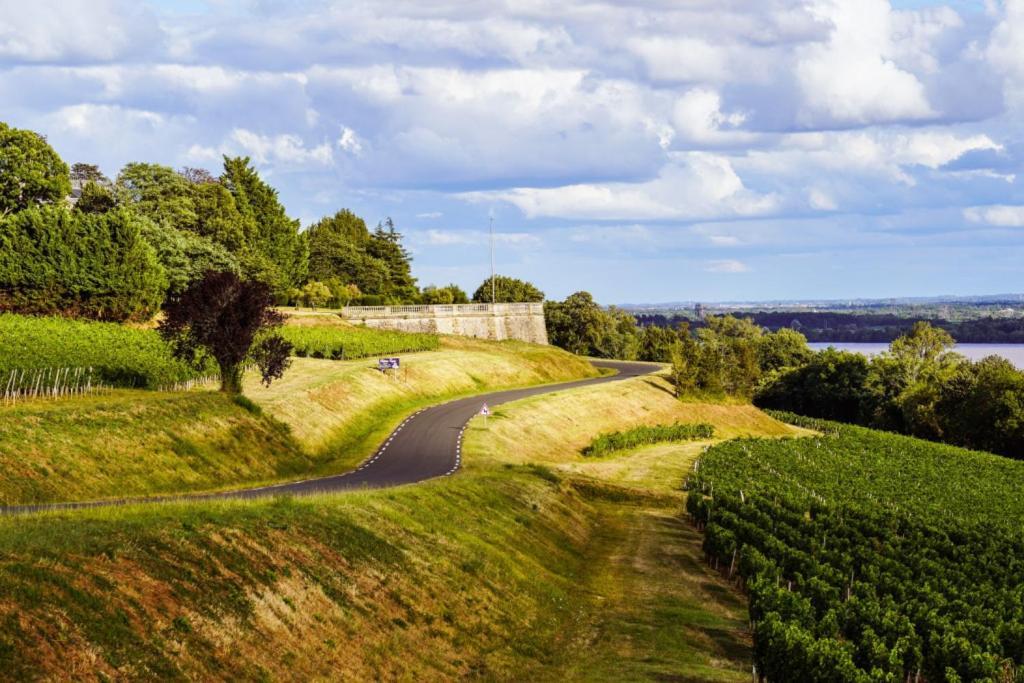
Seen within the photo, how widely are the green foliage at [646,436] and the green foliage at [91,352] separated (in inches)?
1275

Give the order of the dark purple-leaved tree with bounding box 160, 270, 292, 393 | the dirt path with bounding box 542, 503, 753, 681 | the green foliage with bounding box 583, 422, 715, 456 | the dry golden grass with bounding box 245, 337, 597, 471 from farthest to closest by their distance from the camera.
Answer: the green foliage with bounding box 583, 422, 715, 456
the dry golden grass with bounding box 245, 337, 597, 471
the dark purple-leaved tree with bounding box 160, 270, 292, 393
the dirt path with bounding box 542, 503, 753, 681

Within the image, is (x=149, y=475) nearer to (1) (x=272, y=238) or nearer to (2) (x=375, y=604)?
(2) (x=375, y=604)

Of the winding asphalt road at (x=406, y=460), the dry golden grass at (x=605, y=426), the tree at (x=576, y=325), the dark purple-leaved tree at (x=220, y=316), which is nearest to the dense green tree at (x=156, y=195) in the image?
the winding asphalt road at (x=406, y=460)

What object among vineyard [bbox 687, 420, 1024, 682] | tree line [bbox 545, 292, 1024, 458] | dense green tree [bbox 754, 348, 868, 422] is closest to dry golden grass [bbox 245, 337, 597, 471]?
tree line [bbox 545, 292, 1024, 458]

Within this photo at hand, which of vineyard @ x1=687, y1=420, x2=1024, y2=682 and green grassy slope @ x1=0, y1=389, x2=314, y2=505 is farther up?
green grassy slope @ x1=0, y1=389, x2=314, y2=505

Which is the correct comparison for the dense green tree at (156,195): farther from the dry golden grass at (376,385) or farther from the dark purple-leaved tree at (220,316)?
the dark purple-leaved tree at (220,316)

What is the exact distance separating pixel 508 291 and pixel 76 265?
102095mm

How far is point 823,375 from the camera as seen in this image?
178 m

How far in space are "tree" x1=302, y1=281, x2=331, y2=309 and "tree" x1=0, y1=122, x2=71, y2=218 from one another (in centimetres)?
4566

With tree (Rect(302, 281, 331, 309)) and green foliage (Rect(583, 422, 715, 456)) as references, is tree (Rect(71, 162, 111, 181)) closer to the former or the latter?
tree (Rect(302, 281, 331, 309))

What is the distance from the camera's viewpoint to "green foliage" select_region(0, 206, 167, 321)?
313 ft

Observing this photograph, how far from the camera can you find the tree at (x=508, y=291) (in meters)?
192

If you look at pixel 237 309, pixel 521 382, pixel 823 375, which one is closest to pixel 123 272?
pixel 237 309

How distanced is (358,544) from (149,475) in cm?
1847
